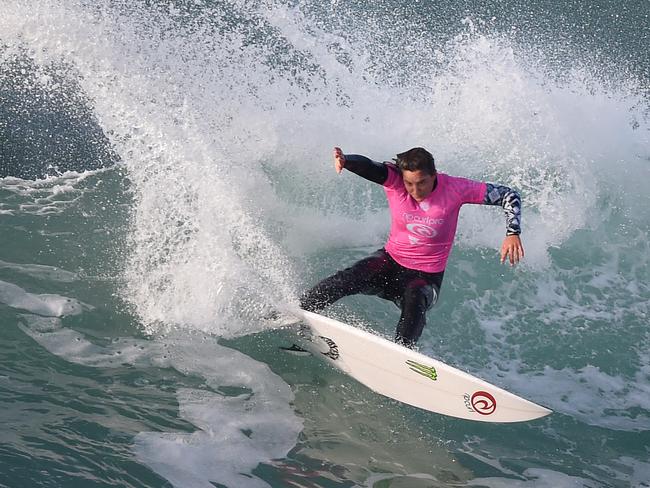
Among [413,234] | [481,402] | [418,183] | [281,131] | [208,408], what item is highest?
[281,131]

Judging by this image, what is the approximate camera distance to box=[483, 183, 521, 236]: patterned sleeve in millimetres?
5426

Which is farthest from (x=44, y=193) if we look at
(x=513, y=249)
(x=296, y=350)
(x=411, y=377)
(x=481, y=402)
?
(x=481, y=402)

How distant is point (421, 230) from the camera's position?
5.66 meters

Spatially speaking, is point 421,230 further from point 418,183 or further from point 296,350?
point 296,350

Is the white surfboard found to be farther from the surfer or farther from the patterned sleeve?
the patterned sleeve

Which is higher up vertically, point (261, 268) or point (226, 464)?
point (261, 268)

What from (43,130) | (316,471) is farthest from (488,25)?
(316,471)

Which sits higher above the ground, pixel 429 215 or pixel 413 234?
pixel 429 215

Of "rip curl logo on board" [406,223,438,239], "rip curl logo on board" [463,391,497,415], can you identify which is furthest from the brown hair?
"rip curl logo on board" [463,391,497,415]

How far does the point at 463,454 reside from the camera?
16.9 feet

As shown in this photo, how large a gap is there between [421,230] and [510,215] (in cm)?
63

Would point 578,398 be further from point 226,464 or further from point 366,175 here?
point 226,464

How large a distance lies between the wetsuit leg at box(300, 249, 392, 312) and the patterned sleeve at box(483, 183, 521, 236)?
897 millimetres

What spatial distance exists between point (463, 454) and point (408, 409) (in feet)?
1.88
